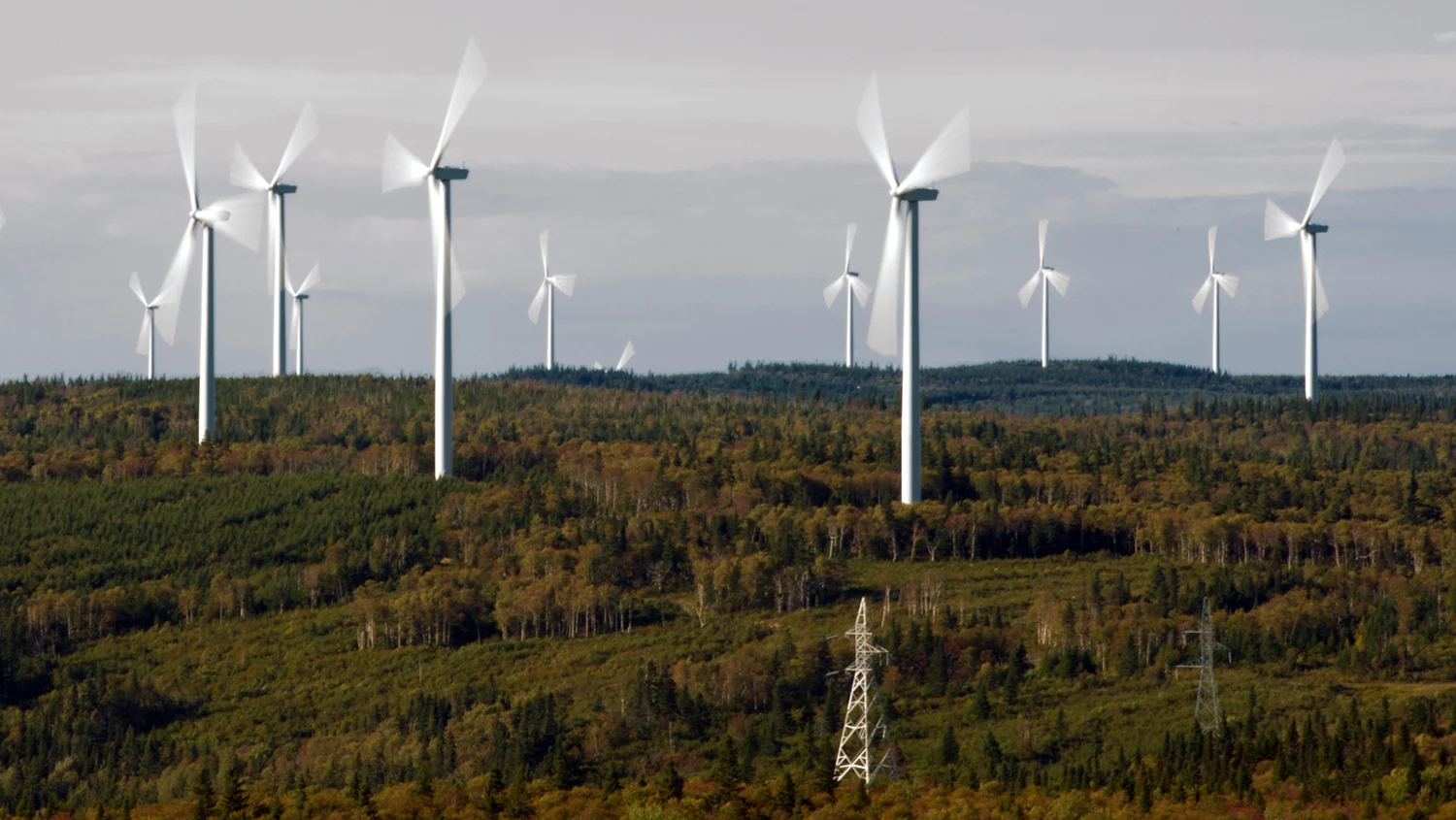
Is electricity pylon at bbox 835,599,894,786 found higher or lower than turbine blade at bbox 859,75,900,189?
lower

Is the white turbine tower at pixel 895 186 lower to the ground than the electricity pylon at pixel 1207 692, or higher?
higher

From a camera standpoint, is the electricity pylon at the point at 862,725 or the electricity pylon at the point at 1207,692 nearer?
the electricity pylon at the point at 862,725

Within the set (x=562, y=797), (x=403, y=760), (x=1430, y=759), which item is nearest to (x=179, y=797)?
(x=403, y=760)

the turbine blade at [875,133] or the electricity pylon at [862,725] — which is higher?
the turbine blade at [875,133]

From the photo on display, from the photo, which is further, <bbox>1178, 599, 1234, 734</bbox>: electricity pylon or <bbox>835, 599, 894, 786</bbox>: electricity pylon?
<bbox>1178, 599, 1234, 734</bbox>: electricity pylon

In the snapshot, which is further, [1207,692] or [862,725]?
[1207,692]

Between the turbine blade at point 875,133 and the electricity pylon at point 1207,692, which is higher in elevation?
the turbine blade at point 875,133

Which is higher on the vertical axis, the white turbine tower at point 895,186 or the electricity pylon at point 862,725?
the white turbine tower at point 895,186

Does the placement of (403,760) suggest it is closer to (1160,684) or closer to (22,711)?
(22,711)
